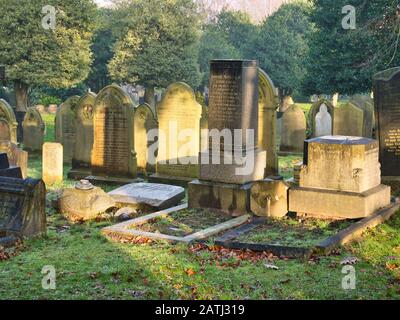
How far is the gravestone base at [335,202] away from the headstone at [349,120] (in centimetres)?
968

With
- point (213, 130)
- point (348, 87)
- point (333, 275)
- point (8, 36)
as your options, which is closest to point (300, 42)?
point (348, 87)

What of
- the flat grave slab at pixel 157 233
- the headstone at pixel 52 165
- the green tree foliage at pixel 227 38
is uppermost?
the green tree foliage at pixel 227 38

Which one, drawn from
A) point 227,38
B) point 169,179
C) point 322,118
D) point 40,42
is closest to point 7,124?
point 169,179

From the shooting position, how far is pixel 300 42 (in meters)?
53.8

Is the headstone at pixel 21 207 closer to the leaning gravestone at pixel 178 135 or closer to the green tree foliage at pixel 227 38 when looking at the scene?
the leaning gravestone at pixel 178 135

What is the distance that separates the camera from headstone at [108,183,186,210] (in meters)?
13.4

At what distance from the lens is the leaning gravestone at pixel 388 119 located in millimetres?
14188

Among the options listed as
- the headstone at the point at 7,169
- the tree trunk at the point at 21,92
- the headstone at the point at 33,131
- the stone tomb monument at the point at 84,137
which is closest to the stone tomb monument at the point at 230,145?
the headstone at the point at 7,169

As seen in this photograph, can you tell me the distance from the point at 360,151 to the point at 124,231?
4.18 meters

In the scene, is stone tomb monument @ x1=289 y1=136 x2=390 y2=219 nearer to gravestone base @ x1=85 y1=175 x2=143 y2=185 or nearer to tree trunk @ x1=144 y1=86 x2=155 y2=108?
gravestone base @ x1=85 y1=175 x2=143 y2=185

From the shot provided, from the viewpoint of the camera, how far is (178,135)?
54.5 feet

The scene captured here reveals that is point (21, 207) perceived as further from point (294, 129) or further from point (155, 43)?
point (155, 43)

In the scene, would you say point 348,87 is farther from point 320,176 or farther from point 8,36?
point 320,176
